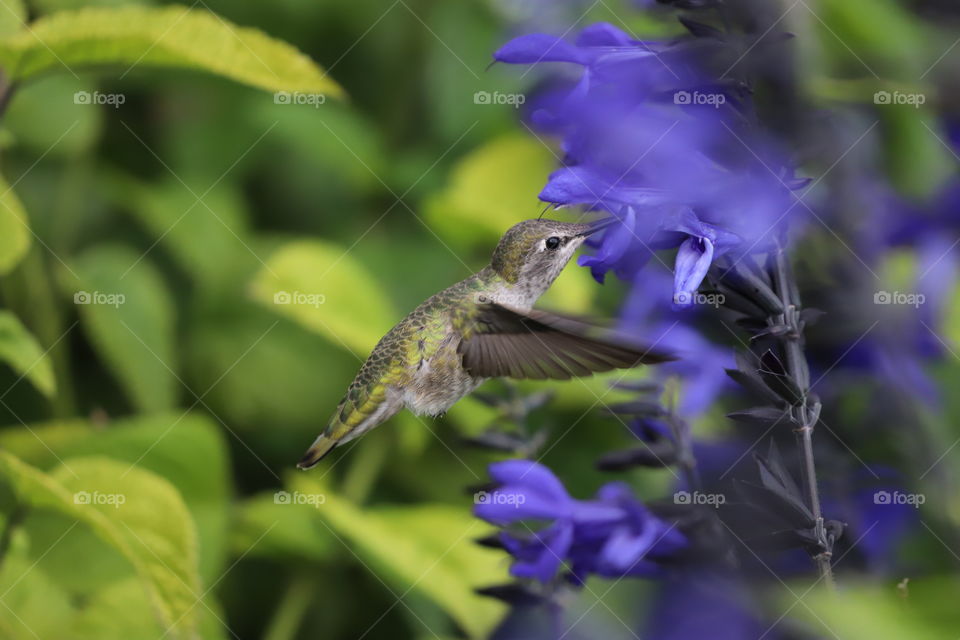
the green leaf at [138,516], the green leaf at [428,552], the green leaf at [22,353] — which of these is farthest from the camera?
the green leaf at [428,552]

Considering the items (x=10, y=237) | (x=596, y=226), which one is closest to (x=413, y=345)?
(x=596, y=226)

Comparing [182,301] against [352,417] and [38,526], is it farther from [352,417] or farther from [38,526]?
[352,417]

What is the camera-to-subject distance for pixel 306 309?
3.83 ft

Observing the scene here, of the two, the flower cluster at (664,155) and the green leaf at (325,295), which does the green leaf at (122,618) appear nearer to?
the green leaf at (325,295)

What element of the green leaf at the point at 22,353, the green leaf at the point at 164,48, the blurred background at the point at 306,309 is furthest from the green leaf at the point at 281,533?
the green leaf at the point at 164,48

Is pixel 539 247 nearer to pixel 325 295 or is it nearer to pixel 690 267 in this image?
pixel 690 267

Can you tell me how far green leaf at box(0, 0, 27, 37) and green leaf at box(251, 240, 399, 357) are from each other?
38 centimetres

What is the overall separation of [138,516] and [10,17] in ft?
1.77

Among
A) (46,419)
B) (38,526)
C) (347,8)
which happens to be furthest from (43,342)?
(347,8)

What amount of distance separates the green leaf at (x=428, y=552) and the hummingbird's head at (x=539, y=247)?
1.45ft

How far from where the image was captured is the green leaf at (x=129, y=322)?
1.29 metres

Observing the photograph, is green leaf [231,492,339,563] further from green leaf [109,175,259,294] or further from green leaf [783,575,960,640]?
green leaf [783,575,960,640]

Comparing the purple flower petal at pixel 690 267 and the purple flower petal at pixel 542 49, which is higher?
the purple flower petal at pixel 542 49

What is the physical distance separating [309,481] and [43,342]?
451mm
